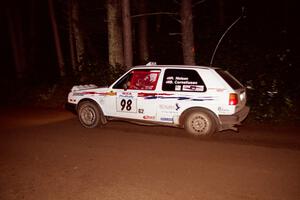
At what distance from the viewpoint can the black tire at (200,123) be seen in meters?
8.41

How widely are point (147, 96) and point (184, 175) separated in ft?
10.8

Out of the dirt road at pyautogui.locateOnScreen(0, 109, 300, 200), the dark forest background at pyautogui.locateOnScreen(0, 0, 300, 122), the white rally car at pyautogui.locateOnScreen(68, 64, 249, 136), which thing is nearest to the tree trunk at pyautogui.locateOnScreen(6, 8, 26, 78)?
the dark forest background at pyautogui.locateOnScreen(0, 0, 300, 122)

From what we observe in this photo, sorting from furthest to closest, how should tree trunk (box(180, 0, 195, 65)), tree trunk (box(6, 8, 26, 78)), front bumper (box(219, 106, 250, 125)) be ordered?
1. tree trunk (box(6, 8, 26, 78))
2. tree trunk (box(180, 0, 195, 65))
3. front bumper (box(219, 106, 250, 125))

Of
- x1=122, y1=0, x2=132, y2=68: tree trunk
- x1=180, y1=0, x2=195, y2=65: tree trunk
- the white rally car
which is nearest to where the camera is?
the white rally car

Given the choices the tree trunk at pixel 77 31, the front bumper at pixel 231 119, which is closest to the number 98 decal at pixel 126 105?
the front bumper at pixel 231 119

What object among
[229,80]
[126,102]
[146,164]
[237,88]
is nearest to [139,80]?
[126,102]

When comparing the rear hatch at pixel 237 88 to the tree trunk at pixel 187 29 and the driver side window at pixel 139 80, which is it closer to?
the driver side window at pixel 139 80

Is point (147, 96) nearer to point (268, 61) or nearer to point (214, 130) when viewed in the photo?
point (214, 130)

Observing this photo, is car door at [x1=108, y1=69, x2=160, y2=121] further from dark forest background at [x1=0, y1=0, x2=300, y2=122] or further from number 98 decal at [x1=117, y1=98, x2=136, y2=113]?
dark forest background at [x1=0, y1=0, x2=300, y2=122]

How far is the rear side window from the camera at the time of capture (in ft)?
27.6

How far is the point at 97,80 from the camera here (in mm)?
15062

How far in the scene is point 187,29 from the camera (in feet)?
41.1

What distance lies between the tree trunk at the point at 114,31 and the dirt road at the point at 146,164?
553 centimetres

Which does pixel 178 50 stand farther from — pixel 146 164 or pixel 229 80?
pixel 146 164
